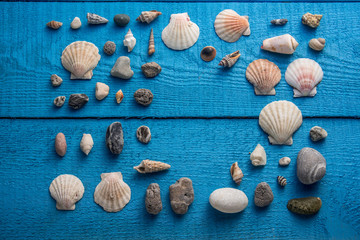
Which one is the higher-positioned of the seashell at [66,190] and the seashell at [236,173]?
the seashell at [236,173]

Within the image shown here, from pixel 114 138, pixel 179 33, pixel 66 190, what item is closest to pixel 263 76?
pixel 179 33

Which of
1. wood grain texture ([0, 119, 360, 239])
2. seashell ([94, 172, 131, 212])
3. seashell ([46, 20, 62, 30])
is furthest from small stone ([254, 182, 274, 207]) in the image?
seashell ([46, 20, 62, 30])

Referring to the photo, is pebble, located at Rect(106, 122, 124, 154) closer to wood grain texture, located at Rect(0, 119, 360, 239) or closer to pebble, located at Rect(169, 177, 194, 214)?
wood grain texture, located at Rect(0, 119, 360, 239)

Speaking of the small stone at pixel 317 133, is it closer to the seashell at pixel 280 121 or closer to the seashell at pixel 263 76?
the seashell at pixel 280 121

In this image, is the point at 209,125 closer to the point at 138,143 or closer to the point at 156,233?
the point at 138,143

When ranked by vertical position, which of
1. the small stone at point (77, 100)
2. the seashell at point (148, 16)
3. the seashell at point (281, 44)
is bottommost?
the small stone at point (77, 100)

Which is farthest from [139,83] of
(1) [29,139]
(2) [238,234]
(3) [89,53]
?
(2) [238,234]

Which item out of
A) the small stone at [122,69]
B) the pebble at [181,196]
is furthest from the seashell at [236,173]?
the small stone at [122,69]
